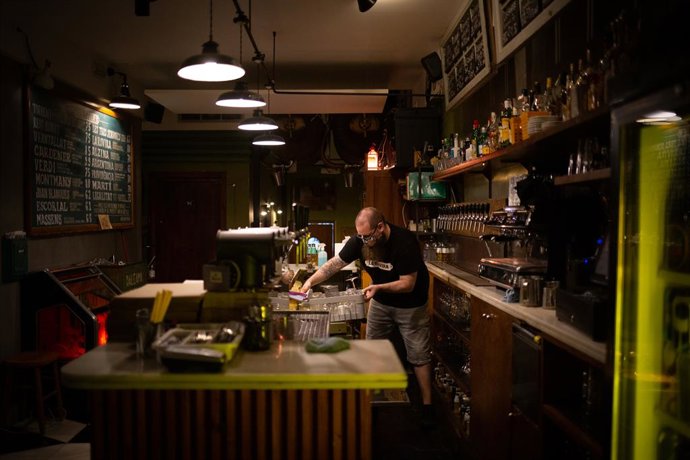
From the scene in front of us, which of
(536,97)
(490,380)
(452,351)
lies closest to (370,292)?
(452,351)

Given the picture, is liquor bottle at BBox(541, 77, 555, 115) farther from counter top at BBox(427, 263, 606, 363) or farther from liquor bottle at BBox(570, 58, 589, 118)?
counter top at BBox(427, 263, 606, 363)

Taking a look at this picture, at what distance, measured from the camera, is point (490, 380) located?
3.39m

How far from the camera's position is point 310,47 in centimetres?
620

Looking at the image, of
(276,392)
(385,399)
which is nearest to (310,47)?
(385,399)

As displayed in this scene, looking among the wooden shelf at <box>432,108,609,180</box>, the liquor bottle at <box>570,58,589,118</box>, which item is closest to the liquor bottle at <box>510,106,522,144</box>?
the wooden shelf at <box>432,108,609,180</box>

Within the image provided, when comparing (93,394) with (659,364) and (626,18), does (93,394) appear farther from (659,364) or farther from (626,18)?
(626,18)

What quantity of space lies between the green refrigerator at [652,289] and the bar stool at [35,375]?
13.5 ft

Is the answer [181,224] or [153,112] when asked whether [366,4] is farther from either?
[181,224]

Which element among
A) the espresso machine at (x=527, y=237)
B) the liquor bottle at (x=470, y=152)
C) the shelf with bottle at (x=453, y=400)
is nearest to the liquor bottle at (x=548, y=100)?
the espresso machine at (x=527, y=237)

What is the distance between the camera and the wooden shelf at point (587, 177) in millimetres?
2256

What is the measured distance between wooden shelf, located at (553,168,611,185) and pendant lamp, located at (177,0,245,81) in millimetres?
2110

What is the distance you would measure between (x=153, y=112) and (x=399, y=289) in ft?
18.7

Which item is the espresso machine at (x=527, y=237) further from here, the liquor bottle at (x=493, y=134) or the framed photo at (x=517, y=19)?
the framed photo at (x=517, y=19)

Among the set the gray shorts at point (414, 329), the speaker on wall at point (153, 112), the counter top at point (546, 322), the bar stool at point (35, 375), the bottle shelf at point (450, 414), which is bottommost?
the bottle shelf at point (450, 414)
